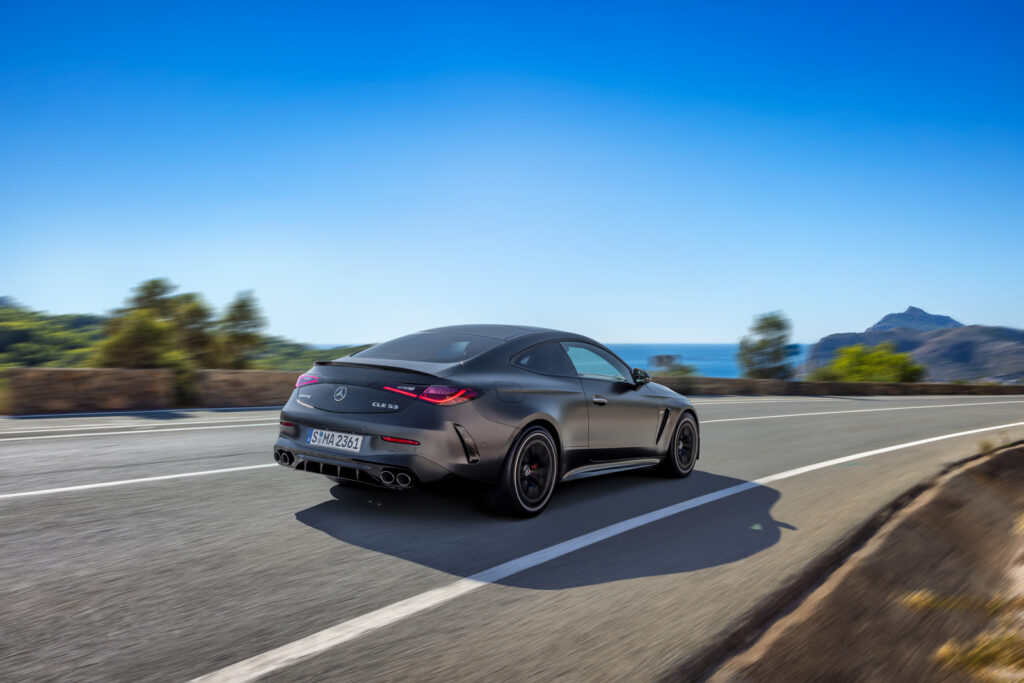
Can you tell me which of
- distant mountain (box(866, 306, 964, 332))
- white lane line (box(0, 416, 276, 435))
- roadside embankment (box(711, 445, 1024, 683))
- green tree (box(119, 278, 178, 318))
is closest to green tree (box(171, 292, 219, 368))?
green tree (box(119, 278, 178, 318))

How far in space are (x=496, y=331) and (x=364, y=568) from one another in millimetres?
2573

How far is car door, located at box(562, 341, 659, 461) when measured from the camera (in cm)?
638

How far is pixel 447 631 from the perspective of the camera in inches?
132

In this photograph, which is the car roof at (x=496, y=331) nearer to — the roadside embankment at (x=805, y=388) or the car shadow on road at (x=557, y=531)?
the car shadow on road at (x=557, y=531)

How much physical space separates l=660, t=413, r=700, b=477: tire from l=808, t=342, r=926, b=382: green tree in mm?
67809

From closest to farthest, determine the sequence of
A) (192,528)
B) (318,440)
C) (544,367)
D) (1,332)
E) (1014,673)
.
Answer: (1014,673) < (192,528) < (318,440) < (544,367) < (1,332)

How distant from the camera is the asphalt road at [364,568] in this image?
3059 mm

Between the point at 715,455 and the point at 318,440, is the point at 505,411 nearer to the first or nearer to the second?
the point at 318,440

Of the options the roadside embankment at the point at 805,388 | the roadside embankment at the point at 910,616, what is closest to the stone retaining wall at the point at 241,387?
the roadside embankment at the point at 910,616

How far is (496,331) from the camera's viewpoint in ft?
20.7

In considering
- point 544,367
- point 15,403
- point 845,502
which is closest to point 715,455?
point 845,502

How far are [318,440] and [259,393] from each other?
399 inches

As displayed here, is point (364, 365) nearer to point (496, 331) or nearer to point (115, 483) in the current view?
point (496, 331)

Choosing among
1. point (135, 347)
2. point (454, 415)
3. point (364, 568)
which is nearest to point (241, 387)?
point (135, 347)
